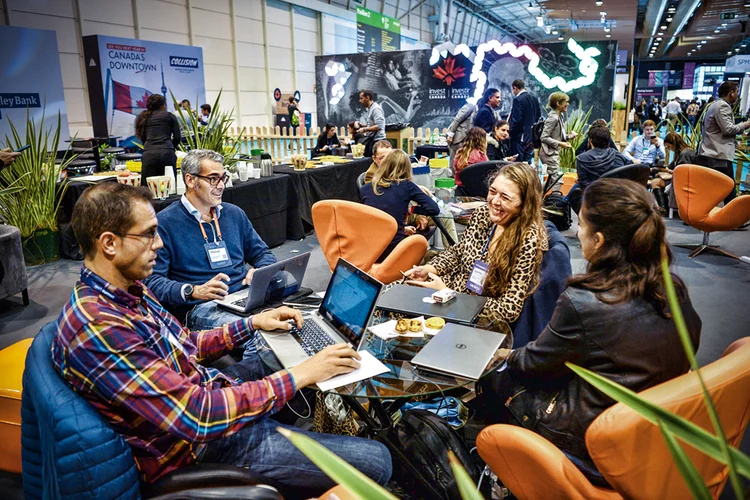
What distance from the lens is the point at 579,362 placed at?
155 cm

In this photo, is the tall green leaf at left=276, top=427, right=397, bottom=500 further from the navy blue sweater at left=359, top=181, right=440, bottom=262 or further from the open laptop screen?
the navy blue sweater at left=359, top=181, right=440, bottom=262

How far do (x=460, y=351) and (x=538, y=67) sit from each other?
1061cm

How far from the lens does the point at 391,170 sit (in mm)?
3855

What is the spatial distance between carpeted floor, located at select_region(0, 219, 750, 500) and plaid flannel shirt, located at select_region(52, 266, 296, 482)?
2325 mm

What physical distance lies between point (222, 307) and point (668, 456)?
1.77 m

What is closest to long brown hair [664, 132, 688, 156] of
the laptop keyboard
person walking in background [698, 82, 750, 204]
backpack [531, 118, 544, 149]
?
person walking in background [698, 82, 750, 204]

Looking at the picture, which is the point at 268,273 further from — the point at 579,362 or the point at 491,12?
the point at 491,12

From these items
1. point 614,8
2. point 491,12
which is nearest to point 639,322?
point 614,8

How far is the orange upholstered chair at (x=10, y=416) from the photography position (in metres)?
2.03

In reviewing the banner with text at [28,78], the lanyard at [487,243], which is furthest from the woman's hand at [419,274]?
the banner with text at [28,78]

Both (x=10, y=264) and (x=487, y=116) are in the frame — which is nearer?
(x=10, y=264)

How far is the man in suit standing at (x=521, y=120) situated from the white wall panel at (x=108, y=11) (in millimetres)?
7040

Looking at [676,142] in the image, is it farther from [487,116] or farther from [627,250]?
[627,250]

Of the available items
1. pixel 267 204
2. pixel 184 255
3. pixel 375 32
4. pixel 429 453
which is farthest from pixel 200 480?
pixel 375 32
